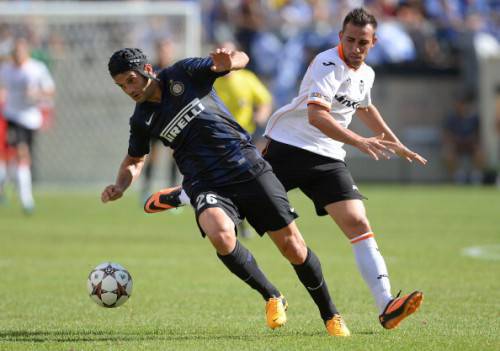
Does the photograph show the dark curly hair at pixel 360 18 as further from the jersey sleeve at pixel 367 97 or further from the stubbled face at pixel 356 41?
the jersey sleeve at pixel 367 97

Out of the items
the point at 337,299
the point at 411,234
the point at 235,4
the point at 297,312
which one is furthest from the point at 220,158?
the point at 235,4

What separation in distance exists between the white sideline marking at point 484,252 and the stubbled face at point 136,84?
617cm

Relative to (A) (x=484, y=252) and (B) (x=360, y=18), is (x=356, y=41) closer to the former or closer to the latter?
(B) (x=360, y=18)

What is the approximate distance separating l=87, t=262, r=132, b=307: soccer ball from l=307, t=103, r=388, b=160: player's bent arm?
192cm

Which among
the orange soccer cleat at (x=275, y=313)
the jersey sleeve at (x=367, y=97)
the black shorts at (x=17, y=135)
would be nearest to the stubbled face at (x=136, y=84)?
the jersey sleeve at (x=367, y=97)

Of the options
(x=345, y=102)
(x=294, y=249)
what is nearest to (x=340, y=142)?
(x=345, y=102)

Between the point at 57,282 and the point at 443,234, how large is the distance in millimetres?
6601

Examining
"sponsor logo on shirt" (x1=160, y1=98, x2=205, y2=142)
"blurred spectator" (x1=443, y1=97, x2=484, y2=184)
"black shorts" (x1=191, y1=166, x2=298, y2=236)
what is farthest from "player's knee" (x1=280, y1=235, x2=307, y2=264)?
"blurred spectator" (x1=443, y1=97, x2=484, y2=184)

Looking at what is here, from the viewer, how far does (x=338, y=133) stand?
23.2ft

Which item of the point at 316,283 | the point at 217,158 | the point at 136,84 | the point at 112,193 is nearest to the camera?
the point at 136,84

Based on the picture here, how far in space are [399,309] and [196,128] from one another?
1866 mm

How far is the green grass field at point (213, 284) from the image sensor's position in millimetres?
7109

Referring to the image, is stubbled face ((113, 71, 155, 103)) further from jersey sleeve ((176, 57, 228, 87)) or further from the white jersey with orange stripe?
the white jersey with orange stripe

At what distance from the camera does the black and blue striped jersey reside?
729 centimetres
